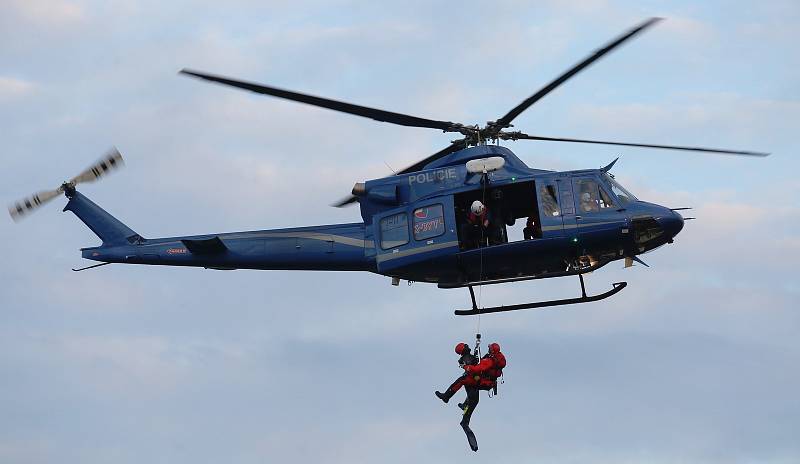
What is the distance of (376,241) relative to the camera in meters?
28.8

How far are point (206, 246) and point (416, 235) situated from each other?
537cm

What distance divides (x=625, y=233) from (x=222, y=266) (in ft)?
31.3

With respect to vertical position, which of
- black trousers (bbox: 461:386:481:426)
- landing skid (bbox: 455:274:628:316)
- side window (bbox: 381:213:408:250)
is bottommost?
black trousers (bbox: 461:386:481:426)

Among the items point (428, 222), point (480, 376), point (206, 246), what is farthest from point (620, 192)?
point (206, 246)

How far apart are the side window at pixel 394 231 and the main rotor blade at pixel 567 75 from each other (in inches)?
117

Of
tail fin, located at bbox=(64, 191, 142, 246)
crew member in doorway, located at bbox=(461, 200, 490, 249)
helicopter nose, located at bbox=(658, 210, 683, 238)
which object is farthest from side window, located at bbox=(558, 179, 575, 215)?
tail fin, located at bbox=(64, 191, 142, 246)

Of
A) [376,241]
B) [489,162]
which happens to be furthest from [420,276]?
[489,162]

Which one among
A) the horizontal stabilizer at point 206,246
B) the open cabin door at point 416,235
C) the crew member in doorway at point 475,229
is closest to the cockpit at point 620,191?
the crew member in doorway at point 475,229

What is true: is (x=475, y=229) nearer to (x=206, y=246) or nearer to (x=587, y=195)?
(x=587, y=195)

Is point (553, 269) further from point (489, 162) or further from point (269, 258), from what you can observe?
point (269, 258)

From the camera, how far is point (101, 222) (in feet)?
107

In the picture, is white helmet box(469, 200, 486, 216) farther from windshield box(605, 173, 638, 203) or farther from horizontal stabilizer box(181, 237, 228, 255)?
horizontal stabilizer box(181, 237, 228, 255)

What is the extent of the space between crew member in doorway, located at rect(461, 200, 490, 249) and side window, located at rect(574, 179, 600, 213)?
6.46ft

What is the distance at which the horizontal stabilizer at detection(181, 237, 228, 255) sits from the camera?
30.4 meters
